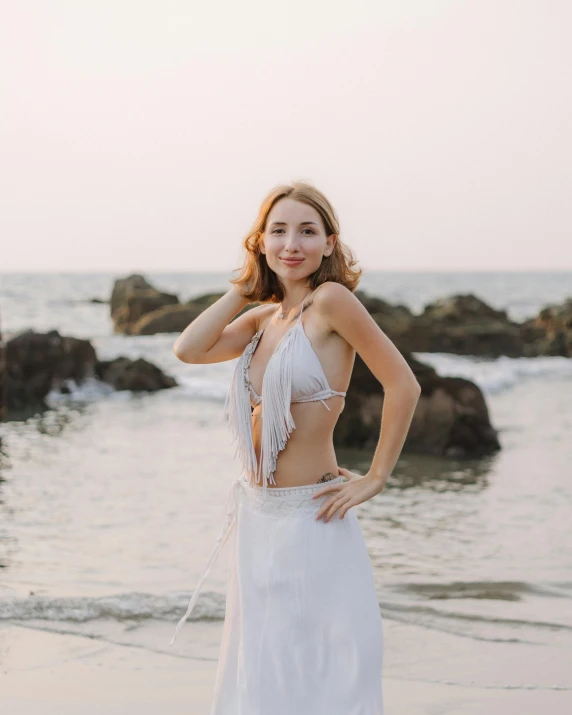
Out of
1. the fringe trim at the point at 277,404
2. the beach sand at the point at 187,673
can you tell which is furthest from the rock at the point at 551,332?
the fringe trim at the point at 277,404

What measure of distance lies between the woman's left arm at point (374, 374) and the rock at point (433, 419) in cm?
863

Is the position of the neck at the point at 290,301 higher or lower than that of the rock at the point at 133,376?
higher

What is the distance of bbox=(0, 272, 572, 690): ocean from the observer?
18.5 feet

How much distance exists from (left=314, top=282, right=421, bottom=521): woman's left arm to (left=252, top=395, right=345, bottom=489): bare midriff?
2.8 inches

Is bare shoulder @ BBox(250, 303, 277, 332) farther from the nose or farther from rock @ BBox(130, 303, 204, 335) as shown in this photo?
rock @ BBox(130, 303, 204, 335)

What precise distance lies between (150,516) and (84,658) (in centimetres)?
351

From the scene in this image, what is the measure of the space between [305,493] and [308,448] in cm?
13

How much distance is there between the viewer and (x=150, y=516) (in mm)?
8547

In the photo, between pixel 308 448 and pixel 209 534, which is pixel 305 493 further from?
pixel 209 534

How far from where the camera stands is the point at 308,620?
306cm

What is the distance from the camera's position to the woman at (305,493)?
3.04m

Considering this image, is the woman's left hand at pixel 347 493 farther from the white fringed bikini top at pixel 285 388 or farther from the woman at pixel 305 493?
the white fringed bikini top at pixel 285 388

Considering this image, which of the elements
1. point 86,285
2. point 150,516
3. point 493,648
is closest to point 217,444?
point 150,516

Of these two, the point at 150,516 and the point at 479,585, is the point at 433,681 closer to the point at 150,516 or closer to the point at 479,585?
the point at 479,585
